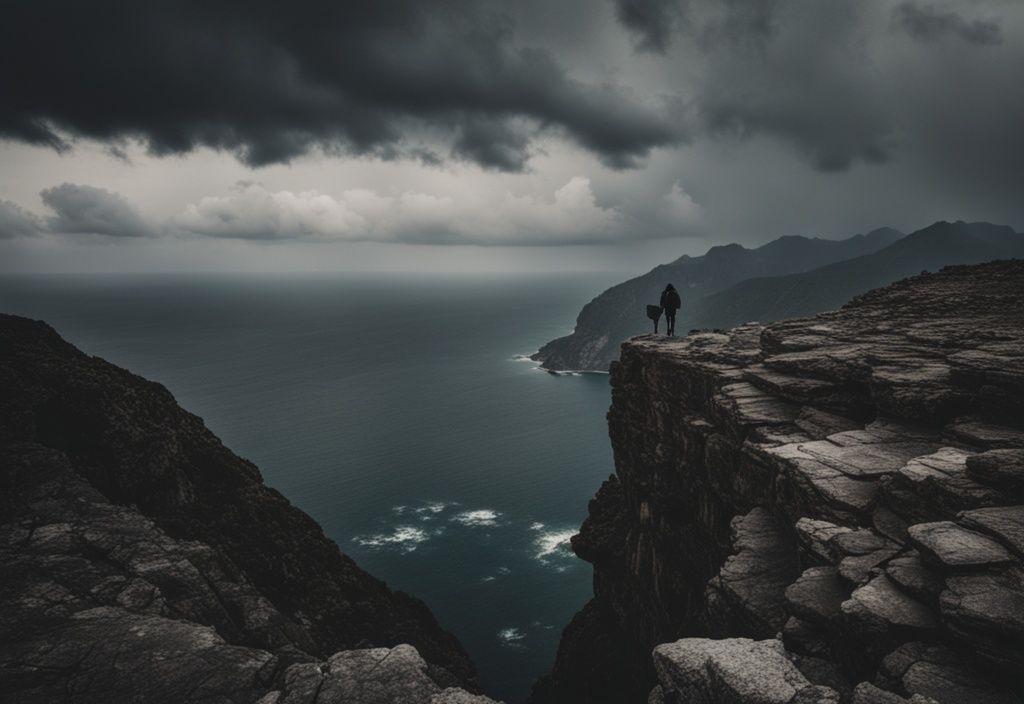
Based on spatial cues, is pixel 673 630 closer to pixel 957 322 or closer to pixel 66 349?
pixel 957 322

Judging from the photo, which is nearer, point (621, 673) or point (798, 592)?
point (798, 592)

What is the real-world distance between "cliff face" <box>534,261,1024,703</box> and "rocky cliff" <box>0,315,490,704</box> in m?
10.1

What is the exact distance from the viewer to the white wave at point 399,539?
100312mm

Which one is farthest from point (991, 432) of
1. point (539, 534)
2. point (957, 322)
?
point (539, 534)

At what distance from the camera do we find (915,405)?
832 inches

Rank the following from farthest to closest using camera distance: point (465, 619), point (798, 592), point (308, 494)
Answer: point (308, 494) < point (465, 619) < point (798, 592)

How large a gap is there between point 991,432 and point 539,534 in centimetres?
9561

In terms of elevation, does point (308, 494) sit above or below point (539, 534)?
above

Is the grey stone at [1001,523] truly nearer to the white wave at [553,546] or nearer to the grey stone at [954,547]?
the grey stone at [954,547]

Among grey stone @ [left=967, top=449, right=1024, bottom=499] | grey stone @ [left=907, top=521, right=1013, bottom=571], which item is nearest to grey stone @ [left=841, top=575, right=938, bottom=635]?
grey stone @ [left=907, top=521, right=1013, bottom=571]

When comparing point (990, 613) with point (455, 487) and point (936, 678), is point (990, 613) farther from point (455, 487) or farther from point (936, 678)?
point (455, 487)

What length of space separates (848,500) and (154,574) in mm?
28464

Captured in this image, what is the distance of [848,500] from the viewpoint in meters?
17.4

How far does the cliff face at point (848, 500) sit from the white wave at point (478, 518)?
68.2 meters
